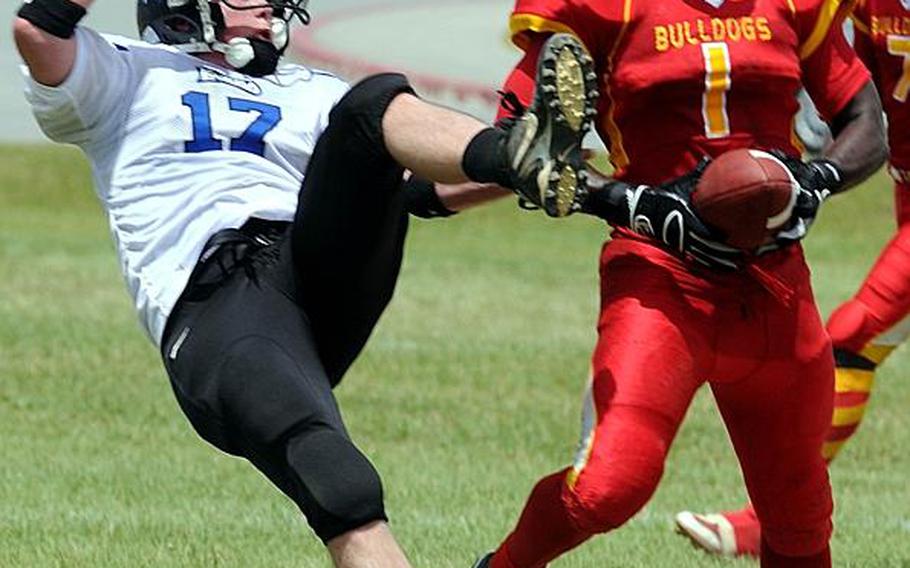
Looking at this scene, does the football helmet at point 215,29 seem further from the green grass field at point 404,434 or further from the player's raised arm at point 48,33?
the green grass field at point 404,434

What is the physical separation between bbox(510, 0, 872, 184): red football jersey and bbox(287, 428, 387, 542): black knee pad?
104 centimetres

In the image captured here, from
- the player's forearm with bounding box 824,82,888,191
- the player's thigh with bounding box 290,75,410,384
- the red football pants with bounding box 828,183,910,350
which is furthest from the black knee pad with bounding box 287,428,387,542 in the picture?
the red football pants with bounding box 828,183,910,350

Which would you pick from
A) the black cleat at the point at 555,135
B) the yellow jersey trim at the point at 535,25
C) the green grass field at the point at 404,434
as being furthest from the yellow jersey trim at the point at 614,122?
the green grass field at the point at 404,434

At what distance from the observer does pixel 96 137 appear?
16.4 feet

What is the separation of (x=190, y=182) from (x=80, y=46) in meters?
0.39

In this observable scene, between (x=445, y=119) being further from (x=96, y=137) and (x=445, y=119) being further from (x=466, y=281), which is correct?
(x=466, y=281)

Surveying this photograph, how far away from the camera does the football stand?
4645 millimetres

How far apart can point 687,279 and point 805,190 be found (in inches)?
13.4

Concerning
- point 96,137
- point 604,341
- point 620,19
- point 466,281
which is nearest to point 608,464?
point 604,341

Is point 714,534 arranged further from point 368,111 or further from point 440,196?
point 368,111

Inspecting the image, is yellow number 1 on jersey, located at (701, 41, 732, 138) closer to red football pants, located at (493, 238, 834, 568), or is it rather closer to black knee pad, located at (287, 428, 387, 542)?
red football pants, located at (493, 238, 834, 568)

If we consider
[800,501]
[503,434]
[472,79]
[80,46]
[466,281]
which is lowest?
[472,79]

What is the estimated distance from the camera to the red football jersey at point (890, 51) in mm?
6871

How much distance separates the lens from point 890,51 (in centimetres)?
689
